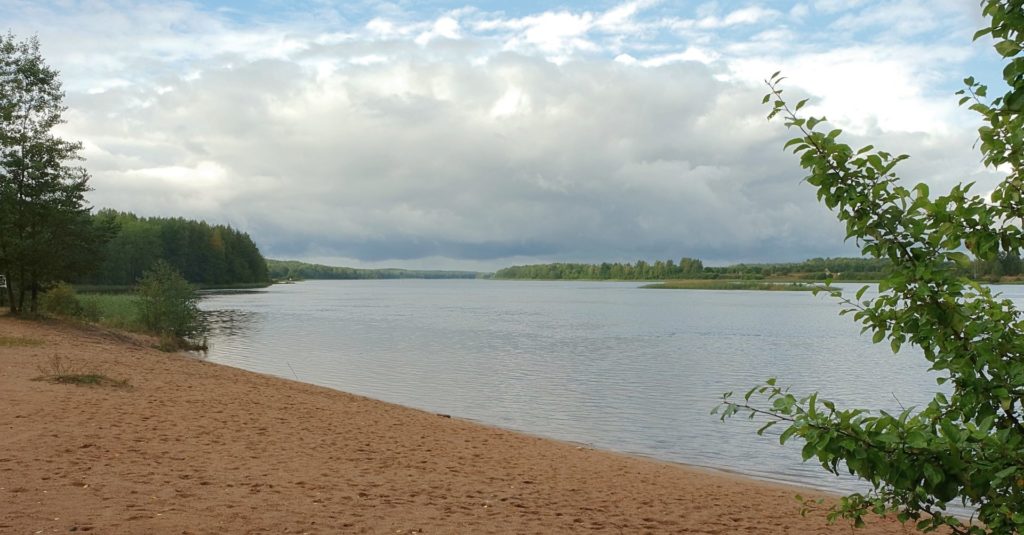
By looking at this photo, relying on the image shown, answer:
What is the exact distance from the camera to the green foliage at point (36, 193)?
2931 centimetres

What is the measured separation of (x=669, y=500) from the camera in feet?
35.2

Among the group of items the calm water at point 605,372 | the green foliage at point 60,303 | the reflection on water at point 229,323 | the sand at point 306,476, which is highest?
the green foliage at point 60,303

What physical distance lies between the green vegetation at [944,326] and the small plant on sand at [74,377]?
1609cm

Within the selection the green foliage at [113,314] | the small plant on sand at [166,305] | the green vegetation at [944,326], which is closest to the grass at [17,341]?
the small plant on sand at [166,305]

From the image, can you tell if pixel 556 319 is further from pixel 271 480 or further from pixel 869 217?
pixel 869 217

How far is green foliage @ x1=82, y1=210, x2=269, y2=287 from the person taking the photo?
12138 centimetres

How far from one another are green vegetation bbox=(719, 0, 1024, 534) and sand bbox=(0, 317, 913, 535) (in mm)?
5499

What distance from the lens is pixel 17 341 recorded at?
2189cm

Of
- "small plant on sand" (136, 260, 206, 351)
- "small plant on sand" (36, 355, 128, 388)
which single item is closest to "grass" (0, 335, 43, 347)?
"small plant on sand" (36, 355, 128, 388)

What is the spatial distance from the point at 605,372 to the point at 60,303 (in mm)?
26026

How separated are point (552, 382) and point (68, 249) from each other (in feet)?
69.6

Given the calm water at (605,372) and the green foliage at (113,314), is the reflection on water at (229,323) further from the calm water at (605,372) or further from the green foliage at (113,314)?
the green foliage at (113,314)

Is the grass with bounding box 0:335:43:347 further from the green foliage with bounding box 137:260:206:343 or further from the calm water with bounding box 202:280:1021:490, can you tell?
the green foliage with bounding box 137:260:206:343

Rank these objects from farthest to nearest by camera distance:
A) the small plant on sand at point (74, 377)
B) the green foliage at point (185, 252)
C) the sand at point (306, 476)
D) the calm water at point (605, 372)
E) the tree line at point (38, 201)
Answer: the green foliage at point (185, 252) → the tree line at point (38, 201) → the calm water at point (605, 372) → the small plant on sand at point (74, 377) → the sand at point (306, 476)
